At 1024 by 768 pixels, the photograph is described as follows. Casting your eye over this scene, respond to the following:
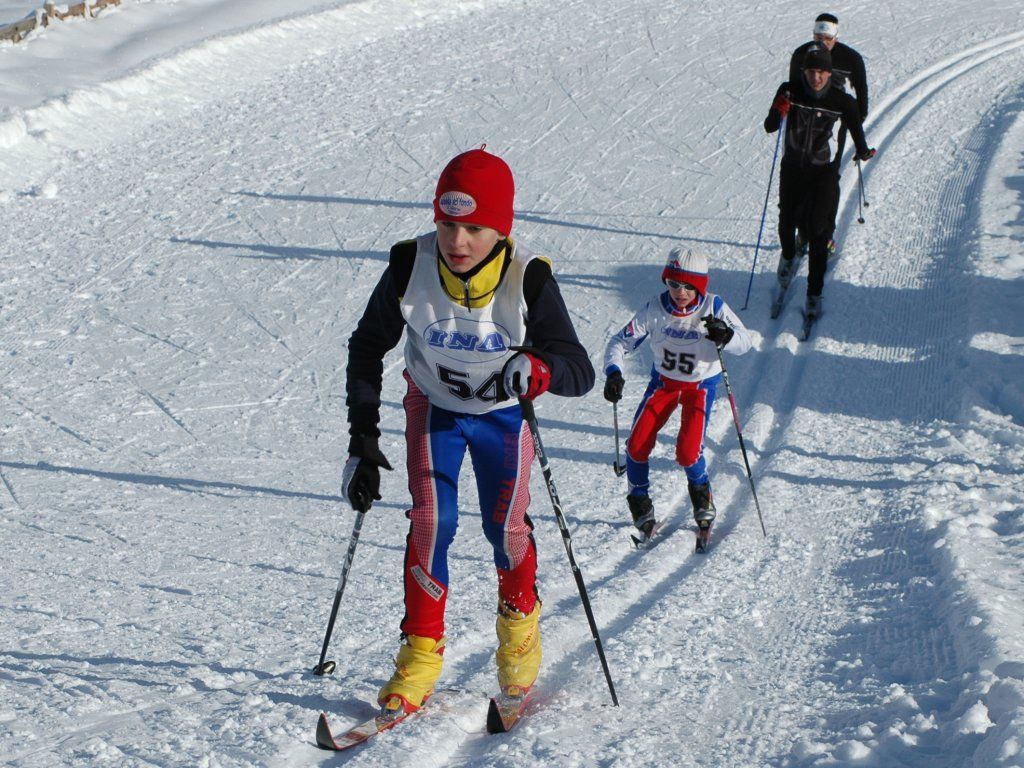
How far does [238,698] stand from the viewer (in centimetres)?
435

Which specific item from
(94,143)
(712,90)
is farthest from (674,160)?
(94,143)

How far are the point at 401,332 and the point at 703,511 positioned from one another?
9.84ft

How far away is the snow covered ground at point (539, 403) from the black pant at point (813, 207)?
0.53 meters

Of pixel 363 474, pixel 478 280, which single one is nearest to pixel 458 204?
pixel 478 280

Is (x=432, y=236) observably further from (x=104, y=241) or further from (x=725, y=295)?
(x=104, y=241)

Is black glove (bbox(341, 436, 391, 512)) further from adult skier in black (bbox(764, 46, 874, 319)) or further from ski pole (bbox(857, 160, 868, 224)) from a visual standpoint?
ski pole (bbox(857, 160, 868, 224))

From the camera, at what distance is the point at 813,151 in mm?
9516

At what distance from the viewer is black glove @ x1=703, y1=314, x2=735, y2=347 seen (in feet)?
19.9

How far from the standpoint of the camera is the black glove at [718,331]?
6066mm

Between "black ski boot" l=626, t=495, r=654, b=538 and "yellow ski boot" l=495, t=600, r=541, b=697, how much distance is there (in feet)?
7.09

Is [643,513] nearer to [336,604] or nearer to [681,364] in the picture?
[681,364]

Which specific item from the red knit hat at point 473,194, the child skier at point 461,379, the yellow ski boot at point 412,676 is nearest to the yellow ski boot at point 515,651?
the child skier at point 461,379

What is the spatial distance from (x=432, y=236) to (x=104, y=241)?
8768 millimetres

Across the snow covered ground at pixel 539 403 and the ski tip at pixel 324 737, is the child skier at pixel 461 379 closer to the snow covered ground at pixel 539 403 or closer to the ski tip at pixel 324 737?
the ski tip at pixel 324 737
